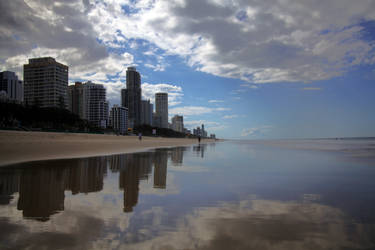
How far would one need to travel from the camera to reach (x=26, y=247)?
332 centimetres

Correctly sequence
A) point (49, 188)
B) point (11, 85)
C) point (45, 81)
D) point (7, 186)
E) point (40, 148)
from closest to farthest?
point (49, 188), point (7, 186), point (40, 148), point (45, 81), point (11, 85)

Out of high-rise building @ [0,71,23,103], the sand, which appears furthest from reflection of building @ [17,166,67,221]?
high-rise building @ [0,71,23,103]

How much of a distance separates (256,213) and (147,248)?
264cm

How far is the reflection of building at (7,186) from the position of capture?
5.73 m

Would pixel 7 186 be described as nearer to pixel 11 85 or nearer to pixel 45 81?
pixel 45 81

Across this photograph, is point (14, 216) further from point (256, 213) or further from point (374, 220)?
point (374, 220)

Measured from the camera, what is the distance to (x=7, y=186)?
6902mm

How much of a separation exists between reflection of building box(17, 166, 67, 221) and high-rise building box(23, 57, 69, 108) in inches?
6637

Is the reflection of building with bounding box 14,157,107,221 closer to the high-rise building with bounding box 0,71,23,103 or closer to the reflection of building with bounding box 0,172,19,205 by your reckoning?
the reflection of building with bounding box 0,172,19,205

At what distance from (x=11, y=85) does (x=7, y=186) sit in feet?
712

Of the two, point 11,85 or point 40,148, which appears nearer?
point 40,148

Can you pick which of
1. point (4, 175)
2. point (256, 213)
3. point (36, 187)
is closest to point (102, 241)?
point (256, 213)

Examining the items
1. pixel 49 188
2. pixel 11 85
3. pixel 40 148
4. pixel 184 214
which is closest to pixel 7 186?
pixel 49 188

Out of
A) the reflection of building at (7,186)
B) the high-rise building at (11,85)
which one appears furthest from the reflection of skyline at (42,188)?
the high-rise building at (11,85)
